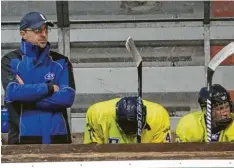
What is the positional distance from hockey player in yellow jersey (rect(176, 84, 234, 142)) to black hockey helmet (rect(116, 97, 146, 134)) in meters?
0.27

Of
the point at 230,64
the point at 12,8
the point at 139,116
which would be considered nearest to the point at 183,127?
the point at 139,116

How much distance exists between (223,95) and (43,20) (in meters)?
1.15

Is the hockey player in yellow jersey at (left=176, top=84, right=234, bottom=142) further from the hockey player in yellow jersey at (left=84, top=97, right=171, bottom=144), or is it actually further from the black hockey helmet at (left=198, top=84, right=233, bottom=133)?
the hockey player in yellow jersey at (left=84, top=97, right=171, bottom=144)

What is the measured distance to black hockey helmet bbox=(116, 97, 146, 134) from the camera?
14.2ft

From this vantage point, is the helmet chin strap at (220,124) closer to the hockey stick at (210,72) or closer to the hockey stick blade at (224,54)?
the hockey stick at (210,72)

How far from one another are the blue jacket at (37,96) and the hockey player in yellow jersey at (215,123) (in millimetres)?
710

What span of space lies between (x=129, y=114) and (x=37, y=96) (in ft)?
1.78

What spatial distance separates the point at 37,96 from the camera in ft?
13.8

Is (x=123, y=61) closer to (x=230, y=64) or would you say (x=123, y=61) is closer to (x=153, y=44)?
(x=153, y=44)

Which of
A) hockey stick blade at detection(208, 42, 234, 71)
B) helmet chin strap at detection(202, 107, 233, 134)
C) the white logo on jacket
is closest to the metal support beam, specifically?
the white logo on jacket

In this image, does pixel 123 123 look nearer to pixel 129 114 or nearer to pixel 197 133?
pixel 129 114

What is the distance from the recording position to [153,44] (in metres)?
5.32

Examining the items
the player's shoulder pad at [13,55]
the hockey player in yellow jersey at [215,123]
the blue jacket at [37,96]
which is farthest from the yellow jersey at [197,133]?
the player's shoulder pad at [13,55]

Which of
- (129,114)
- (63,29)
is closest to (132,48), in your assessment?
(129,114)
